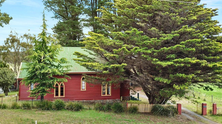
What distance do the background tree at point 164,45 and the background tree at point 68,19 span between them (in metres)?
21.1

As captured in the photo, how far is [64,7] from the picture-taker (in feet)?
129

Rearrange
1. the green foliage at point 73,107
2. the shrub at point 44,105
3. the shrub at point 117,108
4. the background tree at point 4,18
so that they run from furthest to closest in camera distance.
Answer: the background tree at point 4,18
the shrub at point 117,108
the green foliage at point 73,107
the shrub at point 44,105

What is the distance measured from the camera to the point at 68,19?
3903 centimetres

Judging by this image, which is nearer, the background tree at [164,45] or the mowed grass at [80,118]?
the mowed grass at [80,118]

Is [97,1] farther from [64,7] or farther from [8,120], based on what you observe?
[8,120]

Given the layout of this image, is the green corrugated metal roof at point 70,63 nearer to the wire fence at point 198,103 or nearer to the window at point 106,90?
the window at point 106,90

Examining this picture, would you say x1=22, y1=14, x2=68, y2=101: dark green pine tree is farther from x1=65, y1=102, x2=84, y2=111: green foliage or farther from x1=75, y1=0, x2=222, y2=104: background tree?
x1=75, y1=0, x2=222, y2=104: background tree

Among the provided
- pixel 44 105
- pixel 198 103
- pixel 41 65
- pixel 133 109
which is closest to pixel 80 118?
pixel 44 105

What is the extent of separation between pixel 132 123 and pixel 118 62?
5434mm

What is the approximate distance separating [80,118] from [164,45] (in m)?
9.85

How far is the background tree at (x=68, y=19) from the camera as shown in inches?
1422

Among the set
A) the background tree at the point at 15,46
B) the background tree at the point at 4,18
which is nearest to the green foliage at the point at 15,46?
the background tree at the point at 15,46

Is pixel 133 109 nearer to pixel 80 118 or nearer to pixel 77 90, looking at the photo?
pixel 80 118

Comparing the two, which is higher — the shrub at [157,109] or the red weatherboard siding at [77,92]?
the red weatherboard siding at [77,92]
